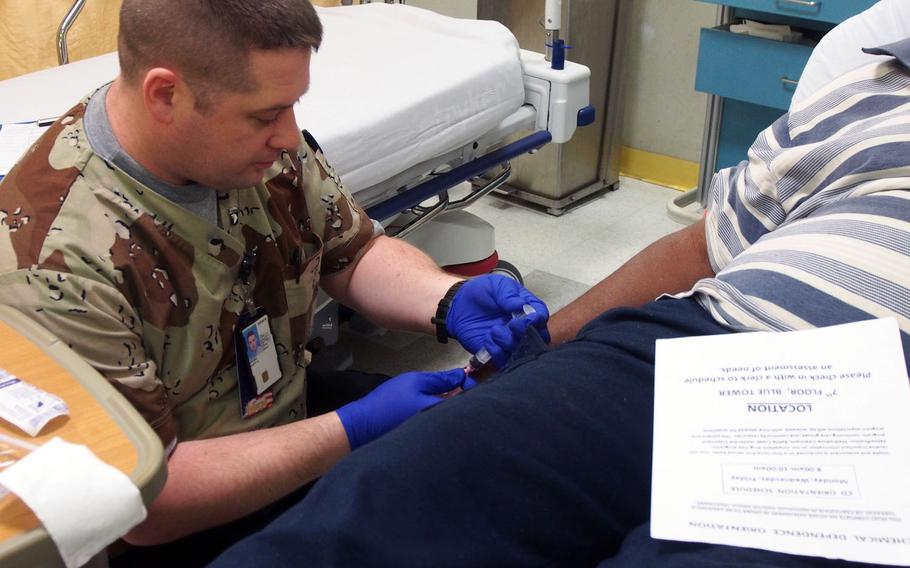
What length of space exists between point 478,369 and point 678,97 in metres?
2.53

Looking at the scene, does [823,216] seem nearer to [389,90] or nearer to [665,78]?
[389,90]

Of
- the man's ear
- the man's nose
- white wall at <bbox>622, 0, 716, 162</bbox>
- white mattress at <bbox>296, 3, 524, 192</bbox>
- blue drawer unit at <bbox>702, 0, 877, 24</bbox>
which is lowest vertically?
white wall at <bbox>622, 0, 716, 162</bbox>

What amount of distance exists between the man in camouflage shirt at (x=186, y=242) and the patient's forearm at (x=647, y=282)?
168mm

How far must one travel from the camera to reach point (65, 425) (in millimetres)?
783

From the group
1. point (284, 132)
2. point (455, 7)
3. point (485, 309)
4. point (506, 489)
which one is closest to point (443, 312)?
point (485, 309)

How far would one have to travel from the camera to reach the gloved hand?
1213mm

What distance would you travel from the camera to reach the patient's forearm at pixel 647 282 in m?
1.45

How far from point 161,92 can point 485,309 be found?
0.63 m

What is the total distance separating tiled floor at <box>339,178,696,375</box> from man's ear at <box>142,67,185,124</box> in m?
1.33

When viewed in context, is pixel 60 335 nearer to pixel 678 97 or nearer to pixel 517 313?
pixel 517 313

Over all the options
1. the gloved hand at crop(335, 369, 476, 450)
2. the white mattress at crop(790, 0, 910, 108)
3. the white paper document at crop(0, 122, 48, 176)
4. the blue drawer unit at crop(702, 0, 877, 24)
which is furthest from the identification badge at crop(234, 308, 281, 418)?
the blue drawer unit at crop(702, 0, 877, 24)

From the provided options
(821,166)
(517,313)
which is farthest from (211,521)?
(821,166)

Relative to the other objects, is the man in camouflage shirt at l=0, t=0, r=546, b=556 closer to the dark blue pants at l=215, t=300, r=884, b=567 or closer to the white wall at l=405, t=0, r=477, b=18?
the dark blue pants at l=215, t=300, r=884, b=567

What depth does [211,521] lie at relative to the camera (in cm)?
109
